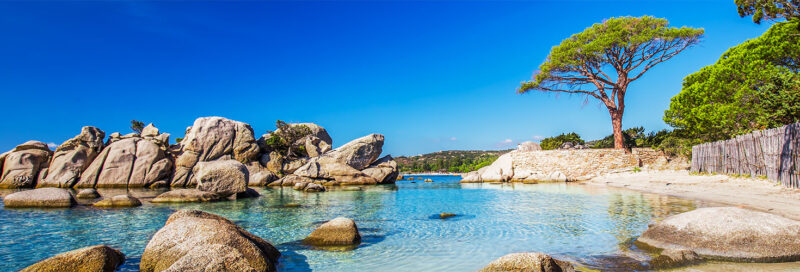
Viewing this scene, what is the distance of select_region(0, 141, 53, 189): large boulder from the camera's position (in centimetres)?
3116

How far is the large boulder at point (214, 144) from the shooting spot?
3781 centimetres

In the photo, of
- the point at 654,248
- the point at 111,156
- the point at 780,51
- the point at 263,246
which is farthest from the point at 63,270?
the point at 111,156

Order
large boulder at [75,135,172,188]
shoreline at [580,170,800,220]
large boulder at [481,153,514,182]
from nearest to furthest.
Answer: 1. shoreline at [580,170,800,220]
2. large boulder at [75,135,172,188]
3. large boulder at [481,153,514,182]

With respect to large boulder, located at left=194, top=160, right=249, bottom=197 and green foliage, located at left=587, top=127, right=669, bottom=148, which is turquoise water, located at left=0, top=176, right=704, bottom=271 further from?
green foliage, located at left=587, top=127, right=669, bottom=148

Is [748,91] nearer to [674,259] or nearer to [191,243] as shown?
[674,259]

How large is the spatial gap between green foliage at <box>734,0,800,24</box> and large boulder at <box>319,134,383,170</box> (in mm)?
34293

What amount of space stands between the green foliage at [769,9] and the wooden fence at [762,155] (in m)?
3.57

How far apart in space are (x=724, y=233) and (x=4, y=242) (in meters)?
14.8

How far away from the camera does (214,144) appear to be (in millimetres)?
39844

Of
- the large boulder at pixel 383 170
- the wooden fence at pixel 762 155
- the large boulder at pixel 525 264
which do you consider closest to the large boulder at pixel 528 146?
the large boulder at pixel 383 170

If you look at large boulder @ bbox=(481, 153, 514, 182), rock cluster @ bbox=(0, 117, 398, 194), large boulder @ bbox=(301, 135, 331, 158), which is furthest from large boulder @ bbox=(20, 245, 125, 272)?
large boulder @ bbox=(301, 135, 331, 158)

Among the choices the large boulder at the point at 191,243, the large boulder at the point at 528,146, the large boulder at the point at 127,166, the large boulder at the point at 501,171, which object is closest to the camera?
the large boulder at the point at 191,243

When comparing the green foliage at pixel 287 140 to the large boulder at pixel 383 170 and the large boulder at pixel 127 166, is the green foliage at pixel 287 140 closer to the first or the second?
the large boulder at pixel 383 170

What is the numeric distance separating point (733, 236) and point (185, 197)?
2014cm
